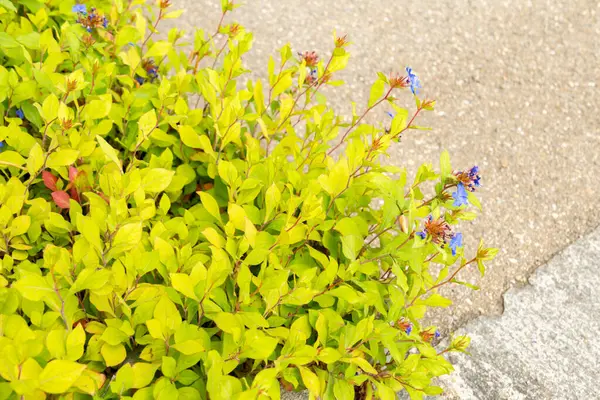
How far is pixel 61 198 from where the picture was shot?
164cm

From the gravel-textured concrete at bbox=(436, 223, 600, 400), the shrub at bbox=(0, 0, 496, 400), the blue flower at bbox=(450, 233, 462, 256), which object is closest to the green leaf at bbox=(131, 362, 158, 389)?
the shrub at bbox=(0, 0, 496, 400)

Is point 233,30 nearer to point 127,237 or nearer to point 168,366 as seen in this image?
point 127,237

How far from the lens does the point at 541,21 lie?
12.6 ft

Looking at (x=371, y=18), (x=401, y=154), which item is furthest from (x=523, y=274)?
(x=371, y=18)

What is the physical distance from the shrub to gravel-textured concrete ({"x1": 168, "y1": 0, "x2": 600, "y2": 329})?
72 cm

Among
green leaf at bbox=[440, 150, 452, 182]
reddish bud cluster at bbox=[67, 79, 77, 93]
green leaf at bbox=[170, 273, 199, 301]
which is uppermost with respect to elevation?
reddish bud cluster at bbox=[67, 79, 77, 93]

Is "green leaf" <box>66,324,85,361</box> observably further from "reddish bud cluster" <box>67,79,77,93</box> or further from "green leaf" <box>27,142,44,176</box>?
"reddish bud cluster" <box>67,79,77,93</box>

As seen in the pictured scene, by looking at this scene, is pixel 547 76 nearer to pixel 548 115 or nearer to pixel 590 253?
pixel 548 115

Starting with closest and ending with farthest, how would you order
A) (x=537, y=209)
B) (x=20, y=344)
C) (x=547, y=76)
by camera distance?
1. (x=20, y=344)
2. (x=537, y=209)
3. (x=547, y=76)

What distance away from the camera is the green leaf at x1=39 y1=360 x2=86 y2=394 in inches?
45.0

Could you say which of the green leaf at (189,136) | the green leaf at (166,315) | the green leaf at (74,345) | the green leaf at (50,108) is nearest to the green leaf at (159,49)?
the green leaf at (189,136)

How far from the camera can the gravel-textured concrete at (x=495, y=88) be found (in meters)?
2.65

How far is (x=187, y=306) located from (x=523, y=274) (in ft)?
5.00

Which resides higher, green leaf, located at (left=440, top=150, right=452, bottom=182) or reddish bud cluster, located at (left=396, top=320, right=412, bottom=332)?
green leaf, located at (left=440, top=150, right=452, bottom=182)
